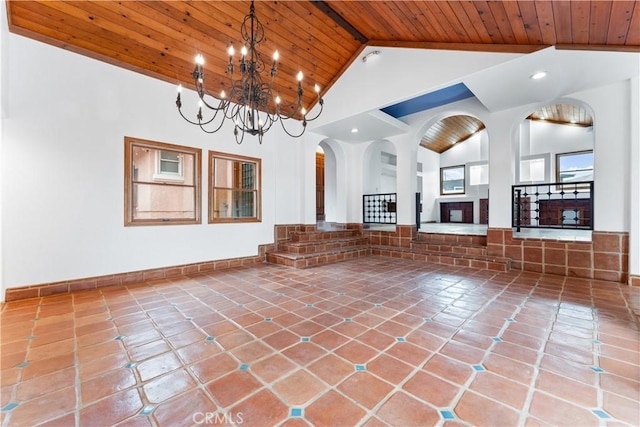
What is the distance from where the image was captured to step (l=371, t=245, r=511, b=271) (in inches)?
167

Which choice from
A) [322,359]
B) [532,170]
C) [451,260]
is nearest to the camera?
[322,359]

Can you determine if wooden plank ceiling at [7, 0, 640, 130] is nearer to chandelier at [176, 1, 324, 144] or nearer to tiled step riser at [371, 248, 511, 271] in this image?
chandelier at [176, 1, 324, 144]

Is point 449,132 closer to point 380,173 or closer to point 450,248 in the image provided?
point 380,173

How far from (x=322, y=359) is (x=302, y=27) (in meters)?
4.38

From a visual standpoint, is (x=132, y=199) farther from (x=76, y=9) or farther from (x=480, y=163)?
(x=480, y=163)

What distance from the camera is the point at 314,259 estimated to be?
15.4 ft

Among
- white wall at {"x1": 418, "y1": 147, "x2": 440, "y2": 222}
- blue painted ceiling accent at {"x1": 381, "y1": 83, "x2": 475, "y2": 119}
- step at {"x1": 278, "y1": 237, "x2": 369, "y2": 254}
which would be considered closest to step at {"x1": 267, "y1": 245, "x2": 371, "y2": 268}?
step at {"x1": 278, "y1": 237, "x2": 369, "y2": 254}

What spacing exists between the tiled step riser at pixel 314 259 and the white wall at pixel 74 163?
146 centimetres

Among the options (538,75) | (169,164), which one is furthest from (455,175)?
(169,164)

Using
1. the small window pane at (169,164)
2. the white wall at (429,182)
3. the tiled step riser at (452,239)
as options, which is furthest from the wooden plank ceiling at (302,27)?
the white wall at (429,182)

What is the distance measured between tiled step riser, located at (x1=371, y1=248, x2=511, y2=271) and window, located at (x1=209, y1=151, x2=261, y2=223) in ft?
9.63

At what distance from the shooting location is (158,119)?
3.80m

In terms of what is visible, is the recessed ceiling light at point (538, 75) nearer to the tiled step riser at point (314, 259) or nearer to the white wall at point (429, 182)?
the tiled step riser at point (314, 259)

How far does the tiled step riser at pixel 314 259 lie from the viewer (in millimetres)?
4527
